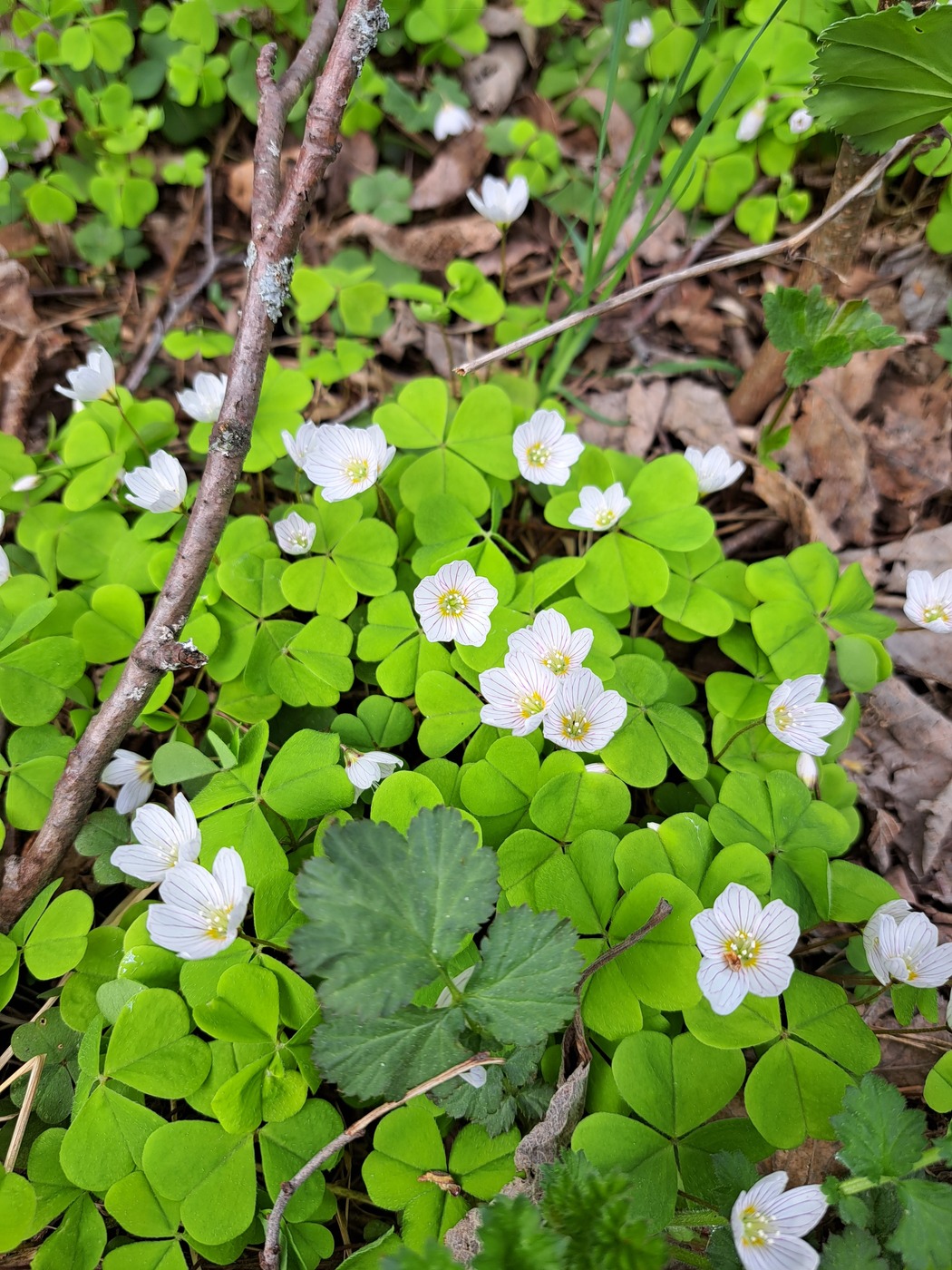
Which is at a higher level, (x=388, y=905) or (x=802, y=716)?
(x=388, y=905)

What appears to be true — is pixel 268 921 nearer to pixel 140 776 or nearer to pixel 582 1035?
pixel 140 776

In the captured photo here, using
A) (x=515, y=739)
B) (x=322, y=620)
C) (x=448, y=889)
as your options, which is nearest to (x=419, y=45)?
(x=322, y=620)

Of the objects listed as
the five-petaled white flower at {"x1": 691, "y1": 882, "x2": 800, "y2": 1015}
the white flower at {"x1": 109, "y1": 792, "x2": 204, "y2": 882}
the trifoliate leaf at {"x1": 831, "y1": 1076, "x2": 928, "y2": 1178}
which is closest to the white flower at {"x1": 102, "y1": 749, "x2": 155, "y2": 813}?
the white flower at {"x1": 109, "y1": 792, "x2": 204, "y2": 882}

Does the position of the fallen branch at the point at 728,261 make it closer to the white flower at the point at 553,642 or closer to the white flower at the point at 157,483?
the white flower at the point at 553,642

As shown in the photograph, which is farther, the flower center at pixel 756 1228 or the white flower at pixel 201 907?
the white flower at pixel 201 907

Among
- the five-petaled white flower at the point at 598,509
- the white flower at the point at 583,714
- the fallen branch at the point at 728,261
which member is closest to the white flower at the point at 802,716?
the white flower at the point at 583,714

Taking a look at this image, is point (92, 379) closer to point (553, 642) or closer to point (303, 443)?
point (303, 443)

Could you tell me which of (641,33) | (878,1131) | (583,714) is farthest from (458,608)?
(641,33)
